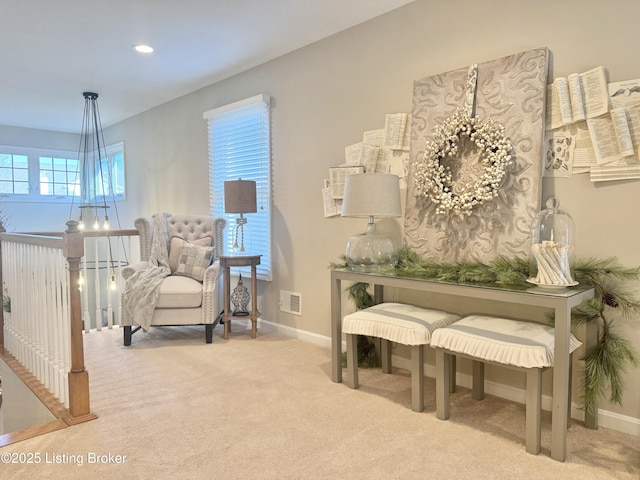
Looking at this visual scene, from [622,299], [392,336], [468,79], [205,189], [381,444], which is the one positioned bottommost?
[381,444]

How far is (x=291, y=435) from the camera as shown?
217 centimetres

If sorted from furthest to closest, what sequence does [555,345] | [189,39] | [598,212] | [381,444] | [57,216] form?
[57,216], [189,39], [598,212], [381,444], [555,345]

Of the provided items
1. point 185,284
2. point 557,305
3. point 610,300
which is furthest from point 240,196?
point 610,300

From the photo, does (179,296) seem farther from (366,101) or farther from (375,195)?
(366,101)

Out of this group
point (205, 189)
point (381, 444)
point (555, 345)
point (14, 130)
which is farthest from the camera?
point (14, 130)

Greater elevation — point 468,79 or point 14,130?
point 14,130

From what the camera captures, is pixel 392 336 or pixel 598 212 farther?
pixel 392 336

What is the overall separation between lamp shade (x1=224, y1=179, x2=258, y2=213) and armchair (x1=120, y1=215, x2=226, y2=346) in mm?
442

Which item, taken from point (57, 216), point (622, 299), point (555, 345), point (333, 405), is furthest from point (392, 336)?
point (57, 216)

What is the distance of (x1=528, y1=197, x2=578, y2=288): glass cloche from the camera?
6.89 feet

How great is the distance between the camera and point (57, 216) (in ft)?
24.3

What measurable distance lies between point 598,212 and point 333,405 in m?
1.75

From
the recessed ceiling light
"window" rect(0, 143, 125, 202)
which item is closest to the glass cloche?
the recessed ceiling light

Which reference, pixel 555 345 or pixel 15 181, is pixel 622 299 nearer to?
pixel 555 345
